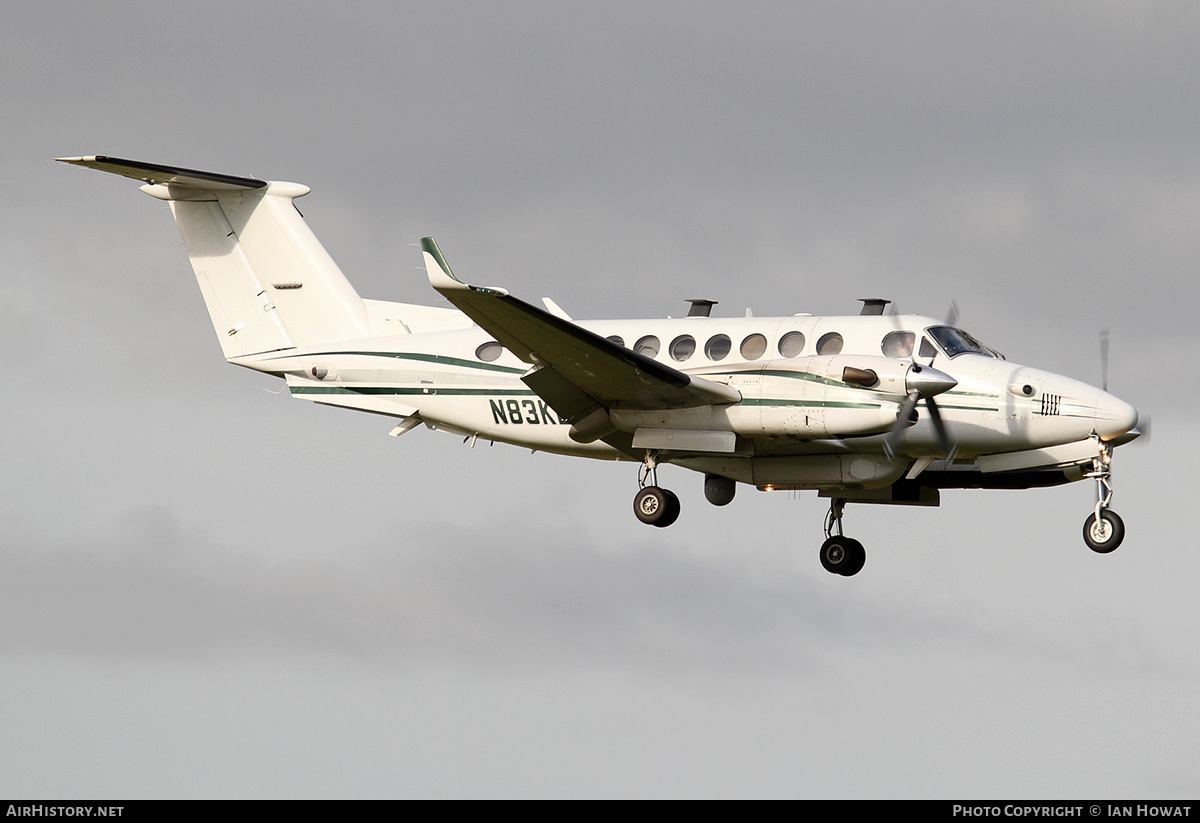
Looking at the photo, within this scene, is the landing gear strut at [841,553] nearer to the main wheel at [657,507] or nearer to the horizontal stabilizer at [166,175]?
the main wheel at [657,507]

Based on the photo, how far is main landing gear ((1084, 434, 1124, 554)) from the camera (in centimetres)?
2230

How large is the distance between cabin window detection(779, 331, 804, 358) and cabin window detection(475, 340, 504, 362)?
430 cm

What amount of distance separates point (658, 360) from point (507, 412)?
8.25 ft

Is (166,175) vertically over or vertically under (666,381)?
over

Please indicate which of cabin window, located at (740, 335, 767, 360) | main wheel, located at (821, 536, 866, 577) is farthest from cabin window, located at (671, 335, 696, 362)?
main wheel, located at (821, 536, 866, 577)

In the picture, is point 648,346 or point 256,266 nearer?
point 648,346

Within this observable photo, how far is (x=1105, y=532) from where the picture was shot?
22297 mm

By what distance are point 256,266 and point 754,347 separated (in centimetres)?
850

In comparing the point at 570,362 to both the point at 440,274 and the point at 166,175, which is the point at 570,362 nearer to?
the point at 440,274

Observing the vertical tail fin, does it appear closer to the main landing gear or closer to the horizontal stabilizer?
the horizontal stabilizer

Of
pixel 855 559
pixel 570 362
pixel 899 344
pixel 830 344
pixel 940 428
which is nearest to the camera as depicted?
pixel 570 362

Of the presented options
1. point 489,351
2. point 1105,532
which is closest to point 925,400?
point 1105,532

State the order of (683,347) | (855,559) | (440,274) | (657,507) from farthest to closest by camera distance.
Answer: (855,559), (683,347), (657,507), (440,274)

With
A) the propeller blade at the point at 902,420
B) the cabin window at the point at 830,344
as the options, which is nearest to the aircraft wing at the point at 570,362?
the cabin window at the point at 830,344
